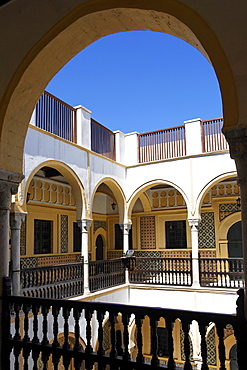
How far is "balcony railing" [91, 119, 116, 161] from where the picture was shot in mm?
11517

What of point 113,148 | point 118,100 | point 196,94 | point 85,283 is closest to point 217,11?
point 85,283

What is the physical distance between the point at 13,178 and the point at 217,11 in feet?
8.83

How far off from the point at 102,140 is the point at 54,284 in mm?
5187

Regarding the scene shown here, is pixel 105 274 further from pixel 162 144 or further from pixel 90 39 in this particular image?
pixel 90 39

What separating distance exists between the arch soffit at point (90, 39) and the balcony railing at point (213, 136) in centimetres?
830

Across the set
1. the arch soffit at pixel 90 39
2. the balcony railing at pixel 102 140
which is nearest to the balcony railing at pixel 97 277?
the balcony railing at pixel 102 140

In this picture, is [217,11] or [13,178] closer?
[217,11]

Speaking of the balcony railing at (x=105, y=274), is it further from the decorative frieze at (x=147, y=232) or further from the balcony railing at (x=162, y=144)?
the balcony railing at (x=162, y=144)

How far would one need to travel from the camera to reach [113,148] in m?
12.8

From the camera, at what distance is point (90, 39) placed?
3861 mm

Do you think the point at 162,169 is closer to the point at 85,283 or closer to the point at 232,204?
the point at 232,204

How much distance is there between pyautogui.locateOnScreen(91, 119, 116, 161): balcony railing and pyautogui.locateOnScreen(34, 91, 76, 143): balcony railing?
3.76ft

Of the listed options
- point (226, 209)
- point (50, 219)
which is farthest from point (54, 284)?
point (226, 209)

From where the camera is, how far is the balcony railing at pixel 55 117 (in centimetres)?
891
